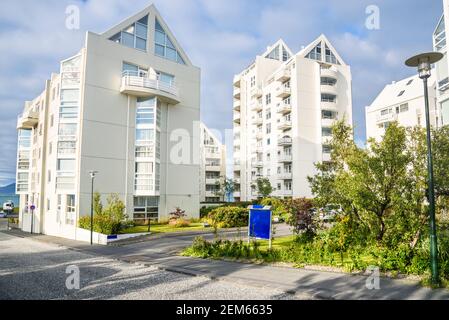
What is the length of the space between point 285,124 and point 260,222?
38.8m

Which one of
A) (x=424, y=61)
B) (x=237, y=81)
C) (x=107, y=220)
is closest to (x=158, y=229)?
(x=107, y=220)

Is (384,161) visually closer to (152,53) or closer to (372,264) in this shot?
(372,264)

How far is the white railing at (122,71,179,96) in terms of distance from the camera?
28.3 meters

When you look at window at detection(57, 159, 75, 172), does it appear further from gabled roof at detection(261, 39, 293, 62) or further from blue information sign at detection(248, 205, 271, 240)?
gabled roof at detection(261, 39, 293, 62)

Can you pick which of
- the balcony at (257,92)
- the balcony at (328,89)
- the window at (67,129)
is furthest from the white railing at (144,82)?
the balcony at (257,92)

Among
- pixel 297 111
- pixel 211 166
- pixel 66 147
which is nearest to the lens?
pixel 66 147

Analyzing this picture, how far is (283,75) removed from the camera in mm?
51750

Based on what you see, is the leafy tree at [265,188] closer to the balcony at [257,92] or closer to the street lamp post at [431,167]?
the balcony at [257,92]

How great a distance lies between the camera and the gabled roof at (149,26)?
93.6 feet

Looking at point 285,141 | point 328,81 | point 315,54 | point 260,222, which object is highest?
point 315,54

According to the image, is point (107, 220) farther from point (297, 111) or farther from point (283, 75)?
point (283, 75)

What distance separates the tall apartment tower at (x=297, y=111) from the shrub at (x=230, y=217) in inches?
848

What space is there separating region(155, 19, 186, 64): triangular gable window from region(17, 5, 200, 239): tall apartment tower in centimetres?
10
